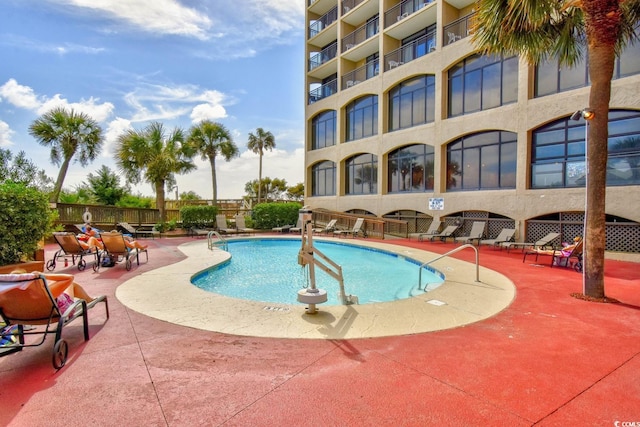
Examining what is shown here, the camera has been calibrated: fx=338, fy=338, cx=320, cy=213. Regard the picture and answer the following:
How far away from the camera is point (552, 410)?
2770mm

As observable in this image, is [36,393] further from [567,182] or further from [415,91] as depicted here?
[415,91]

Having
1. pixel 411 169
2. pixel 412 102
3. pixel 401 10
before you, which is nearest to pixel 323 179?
pixel 411 169

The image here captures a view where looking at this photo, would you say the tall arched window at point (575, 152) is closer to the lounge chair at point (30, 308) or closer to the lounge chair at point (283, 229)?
the lounge chair at point (283, 229)

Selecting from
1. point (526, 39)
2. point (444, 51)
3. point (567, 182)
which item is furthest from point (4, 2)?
point (567, 182)

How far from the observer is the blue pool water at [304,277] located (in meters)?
8.05

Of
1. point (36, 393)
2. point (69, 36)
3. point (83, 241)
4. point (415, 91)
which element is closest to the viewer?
point (36, 393)

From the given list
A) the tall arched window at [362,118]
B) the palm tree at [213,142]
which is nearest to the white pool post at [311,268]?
the tall arched window at [362,118]

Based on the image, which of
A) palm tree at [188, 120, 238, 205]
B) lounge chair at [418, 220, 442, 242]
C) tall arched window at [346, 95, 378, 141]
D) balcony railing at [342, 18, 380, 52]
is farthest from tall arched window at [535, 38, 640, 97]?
palm tree at [188, 120, 238, 205]

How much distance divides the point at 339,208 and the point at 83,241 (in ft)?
49.5

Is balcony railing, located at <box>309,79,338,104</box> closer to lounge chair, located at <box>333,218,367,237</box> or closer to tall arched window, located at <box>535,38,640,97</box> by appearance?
lounge chair, located at <box>333,218,367,237</box>

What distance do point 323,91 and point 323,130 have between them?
290cm

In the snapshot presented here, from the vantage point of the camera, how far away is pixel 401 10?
19422 millimetres

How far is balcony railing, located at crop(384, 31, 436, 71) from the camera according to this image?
1795 cm

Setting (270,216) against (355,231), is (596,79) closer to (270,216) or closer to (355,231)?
(355,231)
